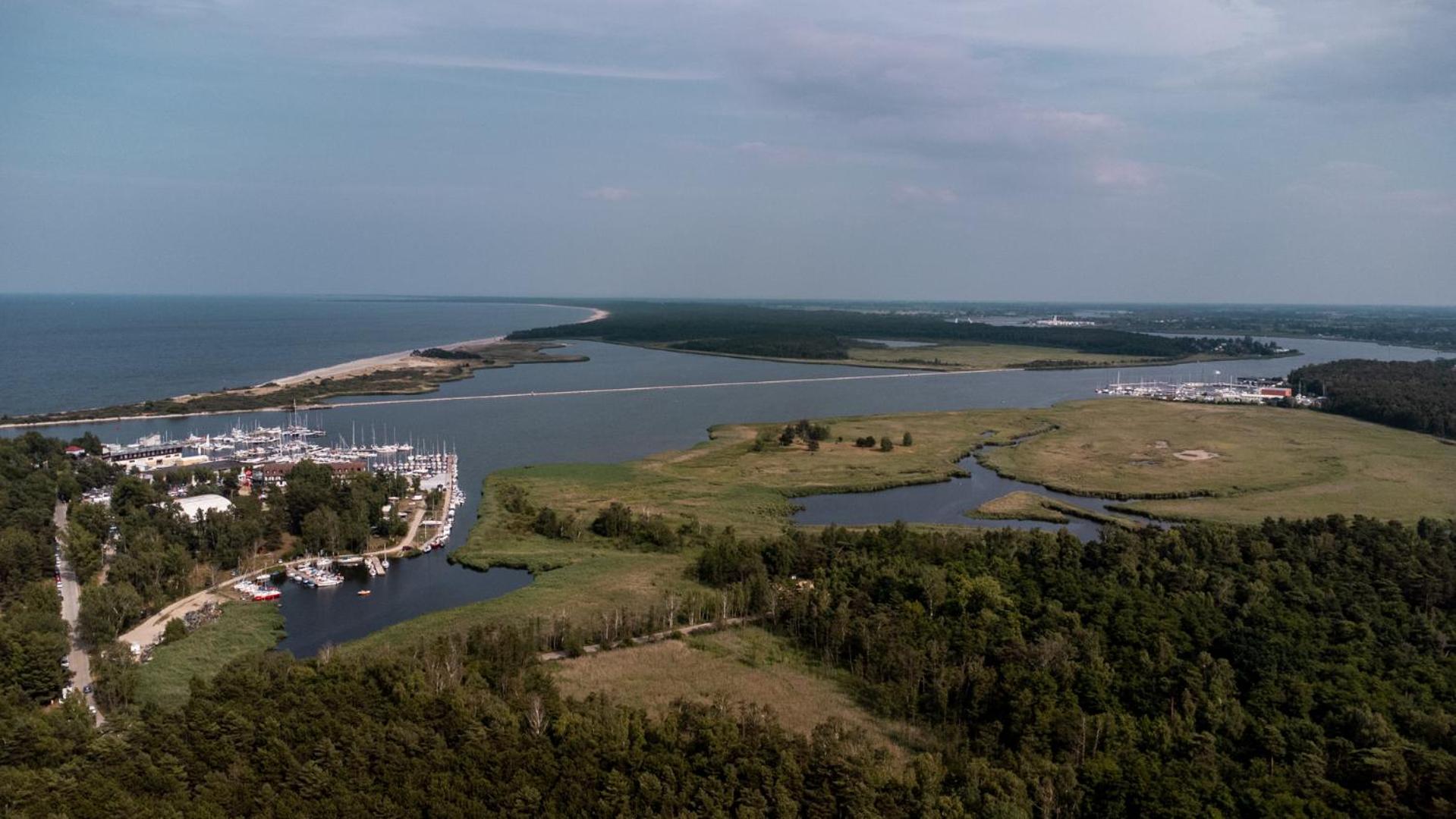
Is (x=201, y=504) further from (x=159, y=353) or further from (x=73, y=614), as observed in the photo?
(x=159, y=353)

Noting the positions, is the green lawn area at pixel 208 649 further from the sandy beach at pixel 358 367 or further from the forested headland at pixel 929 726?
the sandy beach at pixel 358 367

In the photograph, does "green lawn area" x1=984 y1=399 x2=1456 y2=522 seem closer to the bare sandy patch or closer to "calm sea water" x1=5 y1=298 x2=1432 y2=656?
the bare sandy patch

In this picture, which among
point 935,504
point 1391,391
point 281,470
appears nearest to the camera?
point 935,504

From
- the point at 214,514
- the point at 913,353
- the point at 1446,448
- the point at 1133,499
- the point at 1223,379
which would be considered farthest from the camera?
the point at 913,353

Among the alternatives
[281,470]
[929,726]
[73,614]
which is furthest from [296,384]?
[929,726]

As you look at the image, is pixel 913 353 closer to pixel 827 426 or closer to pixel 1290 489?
pixel 827 426

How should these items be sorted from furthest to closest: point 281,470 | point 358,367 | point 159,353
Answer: point 159,353 → point 358,367 → point 281,470

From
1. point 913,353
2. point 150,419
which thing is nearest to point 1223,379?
point 913,353
